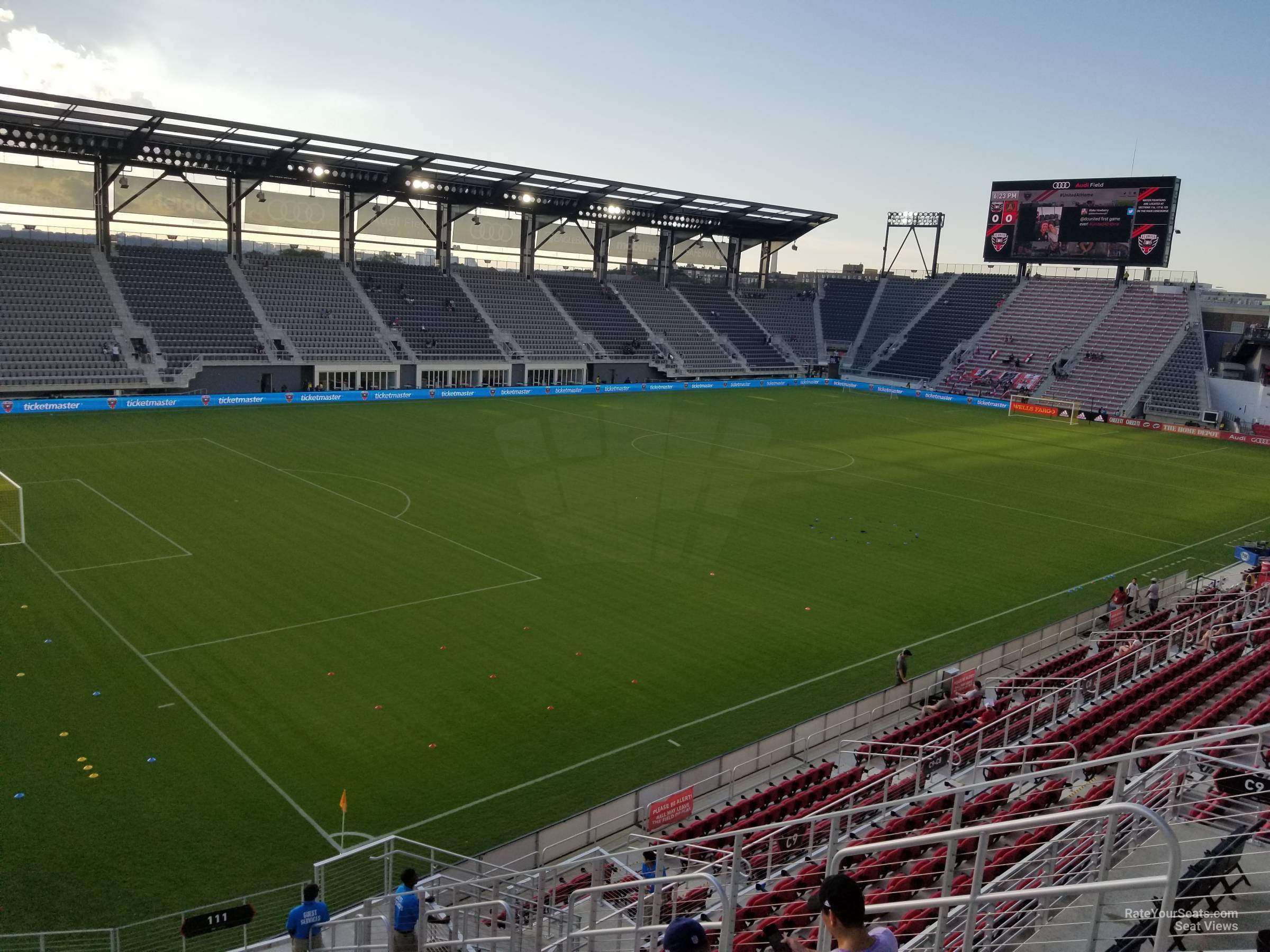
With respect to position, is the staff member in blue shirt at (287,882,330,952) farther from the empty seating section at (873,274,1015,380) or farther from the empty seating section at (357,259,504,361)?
the empty seating section at (873,274,1015,380)

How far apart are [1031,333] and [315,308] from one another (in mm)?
52059

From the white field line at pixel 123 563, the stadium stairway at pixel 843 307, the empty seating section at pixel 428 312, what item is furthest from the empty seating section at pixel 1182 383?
the white field line at pixel 123 563

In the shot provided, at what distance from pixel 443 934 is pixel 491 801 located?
16.1 ft

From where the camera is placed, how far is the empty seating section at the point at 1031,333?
6962 cm

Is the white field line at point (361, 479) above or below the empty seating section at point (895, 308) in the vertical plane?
below

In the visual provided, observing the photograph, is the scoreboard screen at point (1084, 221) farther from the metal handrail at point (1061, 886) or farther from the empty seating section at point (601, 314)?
the metal handrail at point (1061, 886)

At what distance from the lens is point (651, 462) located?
38500 millimetres

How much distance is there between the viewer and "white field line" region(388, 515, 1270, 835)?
13.4 m

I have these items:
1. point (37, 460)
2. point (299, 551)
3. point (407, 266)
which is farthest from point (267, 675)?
point (407, 266)

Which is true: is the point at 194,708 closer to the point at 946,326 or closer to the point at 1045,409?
the point at 1045,409

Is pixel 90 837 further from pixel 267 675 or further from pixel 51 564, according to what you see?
pixel 51 564

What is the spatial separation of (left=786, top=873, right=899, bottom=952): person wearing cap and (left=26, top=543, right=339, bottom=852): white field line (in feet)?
31.5

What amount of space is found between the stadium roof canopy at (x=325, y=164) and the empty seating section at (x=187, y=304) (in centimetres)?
551

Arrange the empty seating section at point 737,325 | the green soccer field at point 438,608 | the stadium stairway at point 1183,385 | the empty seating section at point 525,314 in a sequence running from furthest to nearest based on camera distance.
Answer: the empty seating section at point 737,325, the empty seating section at point 525,314, the stadium stairway at point 1183,385, the green soccer field at point 438,608
